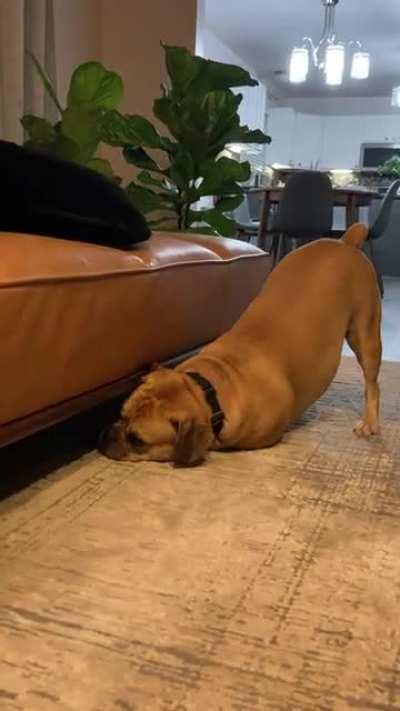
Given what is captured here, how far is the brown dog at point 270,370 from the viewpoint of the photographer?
4.53ft

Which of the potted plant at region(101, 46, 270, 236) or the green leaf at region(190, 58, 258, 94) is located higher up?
the green leaf at region(190, 58, 258, 94)

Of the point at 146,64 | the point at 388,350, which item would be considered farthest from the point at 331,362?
the point at 146,64

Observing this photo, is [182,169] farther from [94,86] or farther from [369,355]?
[369,355]

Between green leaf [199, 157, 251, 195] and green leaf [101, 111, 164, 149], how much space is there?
0.20 metres

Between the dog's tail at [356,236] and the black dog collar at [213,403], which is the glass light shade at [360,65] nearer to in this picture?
the dog's tail at [356,236]

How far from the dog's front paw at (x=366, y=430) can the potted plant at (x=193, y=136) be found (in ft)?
4.05

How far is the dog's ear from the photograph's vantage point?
1.35 meters

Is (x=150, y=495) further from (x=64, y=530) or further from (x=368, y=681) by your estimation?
(x=368, y=681)

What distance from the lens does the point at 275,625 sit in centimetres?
90

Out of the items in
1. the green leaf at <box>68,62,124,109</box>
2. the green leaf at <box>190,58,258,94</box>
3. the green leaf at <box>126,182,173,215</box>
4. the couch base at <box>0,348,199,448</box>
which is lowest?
the couch base at <box>0,348,199,448</box>

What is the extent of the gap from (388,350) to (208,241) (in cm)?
138

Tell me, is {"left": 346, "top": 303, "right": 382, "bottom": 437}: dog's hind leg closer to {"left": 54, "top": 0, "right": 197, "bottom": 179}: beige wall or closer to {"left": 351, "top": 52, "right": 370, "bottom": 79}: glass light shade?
{"left": 54, "top": 0, "right": 197, "bottom": 179}: beige wall

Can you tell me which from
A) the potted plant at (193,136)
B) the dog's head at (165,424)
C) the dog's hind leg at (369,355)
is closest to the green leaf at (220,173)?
the potted plant at (193,136)

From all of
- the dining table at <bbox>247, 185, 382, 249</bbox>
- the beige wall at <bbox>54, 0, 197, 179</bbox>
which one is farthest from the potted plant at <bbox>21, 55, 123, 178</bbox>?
the dining table at <bbox>247, 185, 382, 249</bbox>
